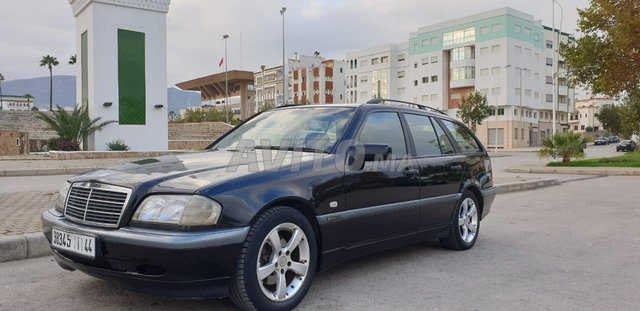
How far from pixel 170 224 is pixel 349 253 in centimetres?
153

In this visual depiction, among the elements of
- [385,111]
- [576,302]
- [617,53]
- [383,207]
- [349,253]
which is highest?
[617,53]

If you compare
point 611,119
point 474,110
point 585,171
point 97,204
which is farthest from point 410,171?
point 611,119

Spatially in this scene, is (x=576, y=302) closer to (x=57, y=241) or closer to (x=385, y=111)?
(x=385, y=111)

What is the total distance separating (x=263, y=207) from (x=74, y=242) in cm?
125

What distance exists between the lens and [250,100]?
378 ft

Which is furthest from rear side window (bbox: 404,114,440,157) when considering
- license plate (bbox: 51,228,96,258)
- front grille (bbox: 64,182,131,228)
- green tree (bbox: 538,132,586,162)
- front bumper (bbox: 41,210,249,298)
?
green tree (bbox: 538,132,586,162)

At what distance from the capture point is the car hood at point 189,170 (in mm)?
3229

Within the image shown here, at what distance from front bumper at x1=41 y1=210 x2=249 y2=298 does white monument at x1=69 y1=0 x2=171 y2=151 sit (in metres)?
23.0

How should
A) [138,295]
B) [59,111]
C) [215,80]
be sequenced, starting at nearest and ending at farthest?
[138,295] < [59,111] < [215,80]

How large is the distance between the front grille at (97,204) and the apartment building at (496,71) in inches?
2510

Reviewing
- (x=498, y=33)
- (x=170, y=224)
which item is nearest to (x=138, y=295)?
(x=170, y=224)

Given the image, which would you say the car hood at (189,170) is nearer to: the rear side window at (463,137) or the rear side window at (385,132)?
the rear side window at (385,132)

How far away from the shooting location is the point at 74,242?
3.29m

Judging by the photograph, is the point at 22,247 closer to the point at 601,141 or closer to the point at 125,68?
the point at 125,68
